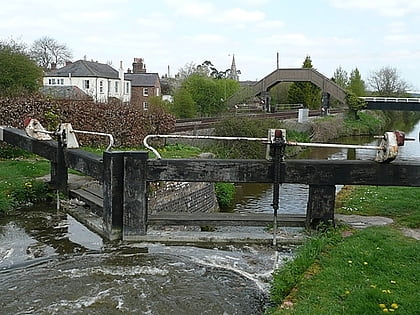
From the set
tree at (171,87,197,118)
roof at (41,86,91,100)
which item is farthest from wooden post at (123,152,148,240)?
tree at (171,87,197,118)

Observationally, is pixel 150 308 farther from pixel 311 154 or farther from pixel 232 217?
pixel 311 154

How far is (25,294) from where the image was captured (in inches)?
220

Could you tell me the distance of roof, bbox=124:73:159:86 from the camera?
55656 millimetres

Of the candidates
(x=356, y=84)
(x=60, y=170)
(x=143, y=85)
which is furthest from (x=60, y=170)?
(x=356, y=84)

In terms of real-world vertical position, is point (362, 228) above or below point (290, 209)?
above

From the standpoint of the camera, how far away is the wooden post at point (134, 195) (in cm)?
749

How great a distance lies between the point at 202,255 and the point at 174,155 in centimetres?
1134

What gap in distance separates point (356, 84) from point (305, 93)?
41.8ft

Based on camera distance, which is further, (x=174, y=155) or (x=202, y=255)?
(x=174, y=155)

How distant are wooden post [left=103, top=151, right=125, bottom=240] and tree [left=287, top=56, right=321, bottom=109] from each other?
172 ft

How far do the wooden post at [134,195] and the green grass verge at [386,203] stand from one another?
11.7ft

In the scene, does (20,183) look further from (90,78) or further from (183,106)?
(90,78)

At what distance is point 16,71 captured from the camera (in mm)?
24578

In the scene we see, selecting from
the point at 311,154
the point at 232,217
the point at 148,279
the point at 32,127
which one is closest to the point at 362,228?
the point at 232,217
